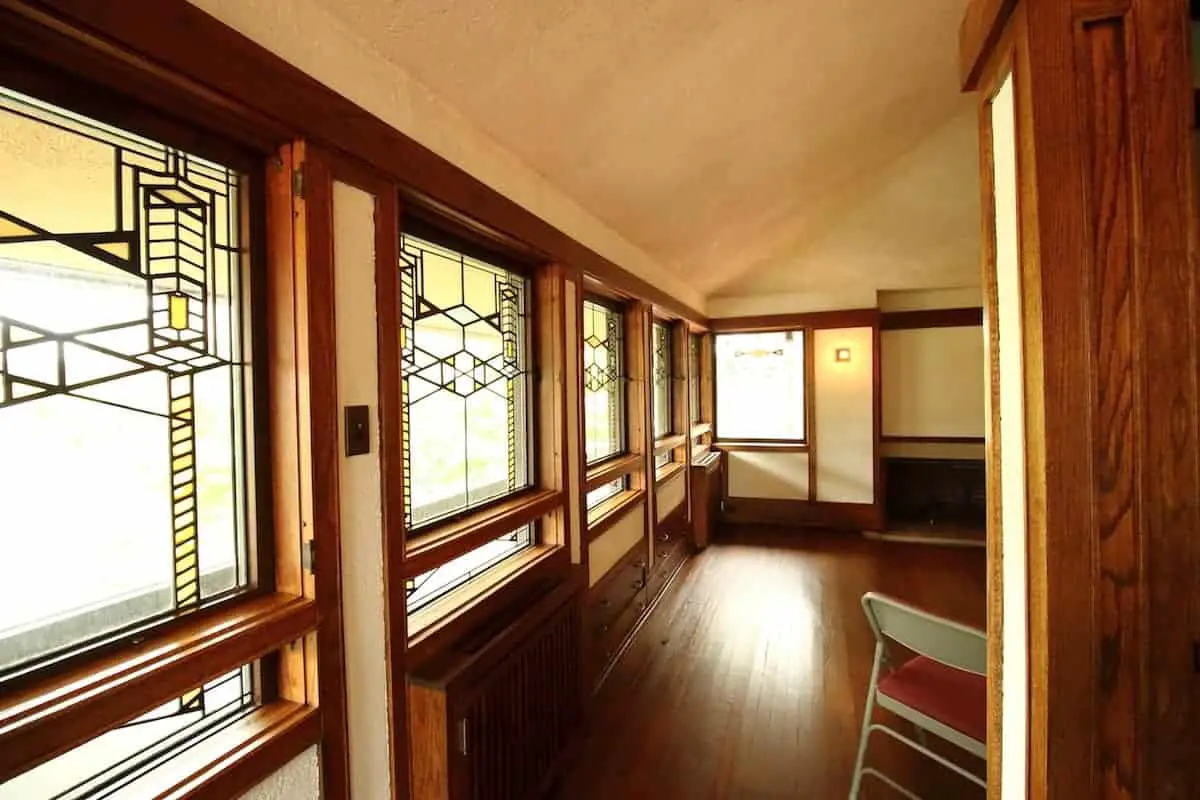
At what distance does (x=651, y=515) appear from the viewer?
3.44m

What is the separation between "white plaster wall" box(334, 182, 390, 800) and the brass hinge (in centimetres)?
9

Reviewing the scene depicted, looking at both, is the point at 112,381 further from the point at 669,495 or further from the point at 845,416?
the point at 845,416

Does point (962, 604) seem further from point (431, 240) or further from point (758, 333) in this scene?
point (431, 240)

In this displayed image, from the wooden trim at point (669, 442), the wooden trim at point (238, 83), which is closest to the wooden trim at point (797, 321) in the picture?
the wooden trim at point (669, 442)

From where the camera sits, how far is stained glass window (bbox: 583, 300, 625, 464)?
114 inches

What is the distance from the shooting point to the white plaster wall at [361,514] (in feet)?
3.91

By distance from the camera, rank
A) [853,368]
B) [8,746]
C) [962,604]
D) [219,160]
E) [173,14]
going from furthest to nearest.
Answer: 1. [853,368]
2. [962,604]
3. [219,160]
4. [173,14]
5. [8,746]

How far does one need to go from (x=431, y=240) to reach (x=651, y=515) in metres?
2.32

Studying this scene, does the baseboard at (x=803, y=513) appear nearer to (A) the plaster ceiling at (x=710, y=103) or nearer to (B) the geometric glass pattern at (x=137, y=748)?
(A) the plaster ceiling at (x=710, y=103)

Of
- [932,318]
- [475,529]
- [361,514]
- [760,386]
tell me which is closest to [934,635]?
[475,529]

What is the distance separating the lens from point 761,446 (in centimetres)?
527

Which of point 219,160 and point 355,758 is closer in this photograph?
point 219,160

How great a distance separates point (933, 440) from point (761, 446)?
5.07 feet

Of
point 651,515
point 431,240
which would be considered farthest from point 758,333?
point 431,240
